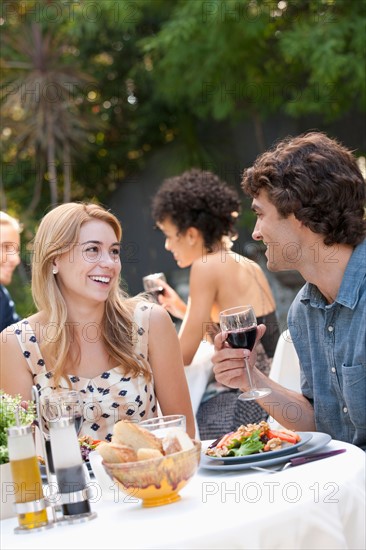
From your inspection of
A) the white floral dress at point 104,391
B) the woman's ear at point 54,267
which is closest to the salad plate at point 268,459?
the white floral dress at point 104,391

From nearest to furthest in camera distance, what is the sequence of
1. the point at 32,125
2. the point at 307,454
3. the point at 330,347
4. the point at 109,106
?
1. the point at 307,454
2. the point at 330,347
3. the point at 32,125
4. the point at 109,106

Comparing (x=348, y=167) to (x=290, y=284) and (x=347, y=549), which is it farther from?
(x=290, y=284)

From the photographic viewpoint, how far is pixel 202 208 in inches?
180

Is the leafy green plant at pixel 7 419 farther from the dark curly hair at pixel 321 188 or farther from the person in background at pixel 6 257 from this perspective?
the person in background at pixel 6 257

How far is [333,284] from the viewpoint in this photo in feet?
8.02

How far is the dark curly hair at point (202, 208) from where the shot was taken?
178 inches

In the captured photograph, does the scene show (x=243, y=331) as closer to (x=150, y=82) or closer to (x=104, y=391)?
(x=104, y=391)

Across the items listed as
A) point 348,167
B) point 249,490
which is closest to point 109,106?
point 348,167

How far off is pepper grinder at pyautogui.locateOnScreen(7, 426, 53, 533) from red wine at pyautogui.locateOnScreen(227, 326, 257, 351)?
2.50 feet

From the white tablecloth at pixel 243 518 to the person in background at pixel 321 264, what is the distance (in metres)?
0.55

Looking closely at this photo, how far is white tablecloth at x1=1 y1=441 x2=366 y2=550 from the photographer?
61.0 inches

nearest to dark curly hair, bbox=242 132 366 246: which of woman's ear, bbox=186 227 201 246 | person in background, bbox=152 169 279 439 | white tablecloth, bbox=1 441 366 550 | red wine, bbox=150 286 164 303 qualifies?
white tablecloth, bbox=1 441 366 550

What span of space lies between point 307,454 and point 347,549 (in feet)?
0.90

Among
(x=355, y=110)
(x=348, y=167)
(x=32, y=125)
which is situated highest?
(x=32, y=125)
